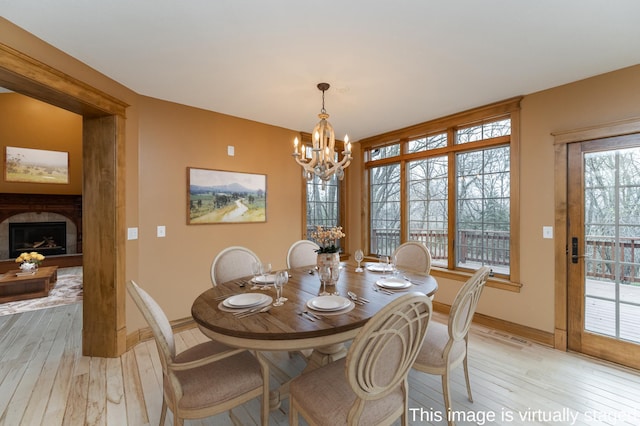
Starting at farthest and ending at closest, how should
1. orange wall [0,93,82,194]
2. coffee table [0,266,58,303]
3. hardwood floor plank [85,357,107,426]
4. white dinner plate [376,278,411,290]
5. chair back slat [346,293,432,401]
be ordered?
orange wall [0,93,82,194] → coffee table [0,266,58,303] → white dinner plate [376,278,411,290] → hardwood floor plank [85,357,107,426] → chair back slat [346,293,432,401]

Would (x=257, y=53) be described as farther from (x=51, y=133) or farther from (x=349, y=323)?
(x=51, y=133)

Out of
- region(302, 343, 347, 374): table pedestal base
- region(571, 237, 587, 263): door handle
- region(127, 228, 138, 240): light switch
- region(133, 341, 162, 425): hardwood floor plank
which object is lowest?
region(133, 341, 162, 425): hardwood floor plank

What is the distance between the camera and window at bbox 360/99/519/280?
3.05 metres

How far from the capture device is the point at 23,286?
3953 mm

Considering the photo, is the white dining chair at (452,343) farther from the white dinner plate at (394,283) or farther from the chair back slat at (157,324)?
the chair back slat at (157,324)

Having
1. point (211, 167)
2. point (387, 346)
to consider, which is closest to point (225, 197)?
point (211, 167)

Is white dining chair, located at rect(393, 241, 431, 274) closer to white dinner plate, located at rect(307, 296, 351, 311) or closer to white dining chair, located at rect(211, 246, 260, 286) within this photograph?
white dinner plate, located at rect(307, 296, 351, 311)

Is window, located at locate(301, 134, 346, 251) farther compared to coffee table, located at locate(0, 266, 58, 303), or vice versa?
window, located at locate(301, 134, 346, 251)

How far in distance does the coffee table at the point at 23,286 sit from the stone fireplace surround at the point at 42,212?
95.5 inches

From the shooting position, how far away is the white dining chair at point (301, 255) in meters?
2.91

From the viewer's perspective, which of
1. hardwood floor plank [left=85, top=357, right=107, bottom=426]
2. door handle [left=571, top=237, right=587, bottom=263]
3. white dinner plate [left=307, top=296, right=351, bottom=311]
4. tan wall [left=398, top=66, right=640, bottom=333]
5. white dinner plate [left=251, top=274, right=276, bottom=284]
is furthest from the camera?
door handle [left=571, top=237, right=587, bottom=263]

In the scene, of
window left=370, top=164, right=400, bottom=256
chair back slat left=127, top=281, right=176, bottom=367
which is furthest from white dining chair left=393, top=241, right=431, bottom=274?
chair back slat left=127, top=281, right=176, bottom=367

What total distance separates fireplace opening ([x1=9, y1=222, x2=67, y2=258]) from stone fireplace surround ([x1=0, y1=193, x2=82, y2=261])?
0.07 meters

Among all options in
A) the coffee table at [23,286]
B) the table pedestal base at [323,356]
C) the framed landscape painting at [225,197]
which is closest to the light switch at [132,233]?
the framed landscape painting at [225,197]
